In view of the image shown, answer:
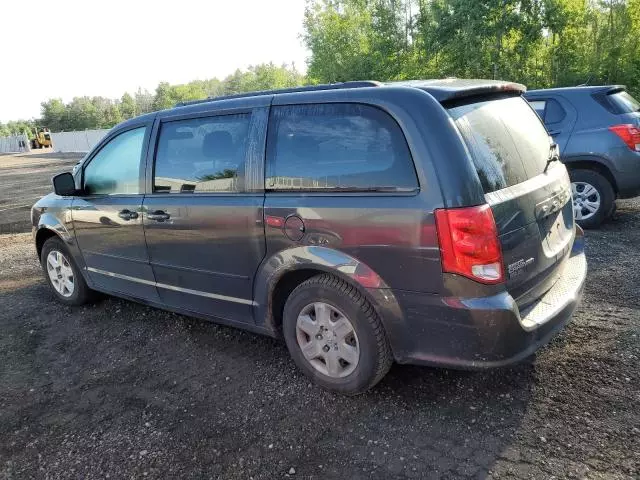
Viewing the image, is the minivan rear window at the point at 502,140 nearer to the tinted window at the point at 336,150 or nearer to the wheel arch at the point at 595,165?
the tinted window at the point at 336,150

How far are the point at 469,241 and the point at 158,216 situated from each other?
2.29m

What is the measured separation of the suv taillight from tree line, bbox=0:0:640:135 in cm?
1045

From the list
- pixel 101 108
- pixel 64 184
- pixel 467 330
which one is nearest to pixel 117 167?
pixel 64 184

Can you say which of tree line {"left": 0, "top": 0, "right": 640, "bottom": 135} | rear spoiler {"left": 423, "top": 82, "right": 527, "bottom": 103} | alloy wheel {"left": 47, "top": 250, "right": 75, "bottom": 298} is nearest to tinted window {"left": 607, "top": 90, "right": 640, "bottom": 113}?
rear spoiler {"left": 423, "top": 82, "right": 527, "bottom": 103}

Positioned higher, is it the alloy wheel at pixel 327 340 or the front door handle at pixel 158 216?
the front door handle at pixel 158 216

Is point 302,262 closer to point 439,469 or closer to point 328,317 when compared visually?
point 328,317

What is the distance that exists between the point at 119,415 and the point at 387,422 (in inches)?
63.9

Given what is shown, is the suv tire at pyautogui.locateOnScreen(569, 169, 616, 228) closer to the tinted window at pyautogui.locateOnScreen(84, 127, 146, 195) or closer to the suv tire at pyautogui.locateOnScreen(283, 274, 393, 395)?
the suv tire at pyautogui.locateOnScreen(283, 274, 393, 395)

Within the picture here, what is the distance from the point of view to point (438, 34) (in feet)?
70.3

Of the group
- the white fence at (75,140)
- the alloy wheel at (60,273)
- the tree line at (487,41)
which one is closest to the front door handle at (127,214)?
the alloy wheel at (60,273)

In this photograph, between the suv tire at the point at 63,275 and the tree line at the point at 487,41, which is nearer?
the suv tire at the point at 63,275

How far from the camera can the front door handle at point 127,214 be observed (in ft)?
12.9

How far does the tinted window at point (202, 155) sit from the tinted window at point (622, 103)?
5.12m

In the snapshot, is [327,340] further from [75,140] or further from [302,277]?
[75,140]
